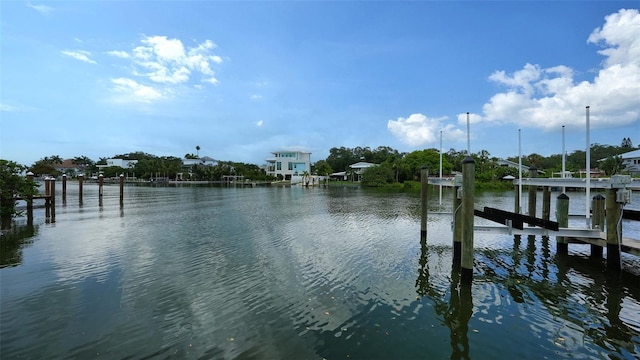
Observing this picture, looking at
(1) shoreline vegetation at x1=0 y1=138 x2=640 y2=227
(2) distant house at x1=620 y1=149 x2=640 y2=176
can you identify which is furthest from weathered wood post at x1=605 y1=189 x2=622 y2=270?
(2) distant house at x1=620 y1=149 x2=640 y2=176

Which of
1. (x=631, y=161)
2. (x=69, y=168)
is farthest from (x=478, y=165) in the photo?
(x=69, y=168)

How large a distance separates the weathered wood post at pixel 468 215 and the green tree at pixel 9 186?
72.7 ft

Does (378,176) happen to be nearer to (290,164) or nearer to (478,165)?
(478,165)

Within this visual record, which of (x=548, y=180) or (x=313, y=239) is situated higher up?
(x=548, y=180)

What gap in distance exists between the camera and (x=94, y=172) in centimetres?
12812

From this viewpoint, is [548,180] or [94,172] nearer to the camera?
[548,180]

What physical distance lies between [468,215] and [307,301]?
445cm

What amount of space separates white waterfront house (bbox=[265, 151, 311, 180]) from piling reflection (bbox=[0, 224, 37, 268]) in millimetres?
87213

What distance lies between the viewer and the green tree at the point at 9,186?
Answer: 18250 millimetres

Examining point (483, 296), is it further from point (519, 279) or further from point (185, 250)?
point (185, 250)

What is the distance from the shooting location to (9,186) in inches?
739

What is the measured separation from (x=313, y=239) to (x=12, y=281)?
9740 millimetres

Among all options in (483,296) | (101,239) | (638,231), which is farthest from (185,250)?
(638,231)

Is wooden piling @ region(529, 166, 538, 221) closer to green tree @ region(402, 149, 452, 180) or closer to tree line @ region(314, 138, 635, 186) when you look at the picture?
tree line @ region(314, 138, 635, 186)
